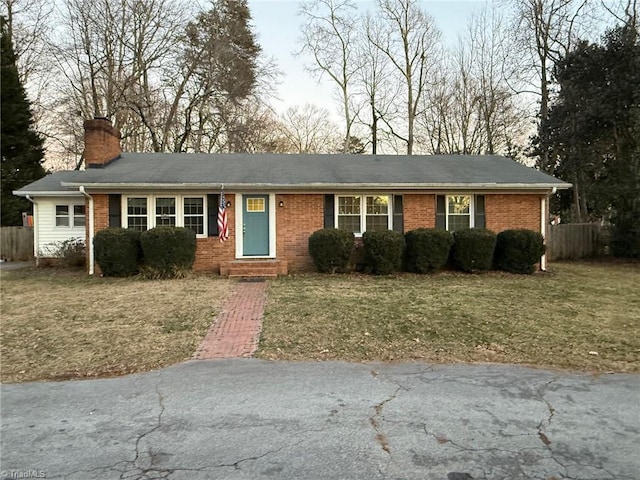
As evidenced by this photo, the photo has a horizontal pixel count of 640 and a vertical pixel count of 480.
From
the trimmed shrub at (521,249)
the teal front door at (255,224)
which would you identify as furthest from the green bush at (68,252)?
the trimmed shrub at (521,249)

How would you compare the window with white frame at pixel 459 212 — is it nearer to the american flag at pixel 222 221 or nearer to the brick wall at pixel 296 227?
the brick wall at pixel 296 227

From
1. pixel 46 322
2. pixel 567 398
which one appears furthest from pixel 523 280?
pixel 46 322

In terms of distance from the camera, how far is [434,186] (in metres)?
12.7

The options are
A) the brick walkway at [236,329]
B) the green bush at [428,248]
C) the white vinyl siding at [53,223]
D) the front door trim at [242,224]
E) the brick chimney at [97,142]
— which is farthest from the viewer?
the white vinyl siding at [53,223]

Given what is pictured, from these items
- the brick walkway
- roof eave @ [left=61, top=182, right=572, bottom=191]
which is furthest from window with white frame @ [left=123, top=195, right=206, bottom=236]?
the brick walkway

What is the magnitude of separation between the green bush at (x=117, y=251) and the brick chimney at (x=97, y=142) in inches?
136

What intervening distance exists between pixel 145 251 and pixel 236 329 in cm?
597

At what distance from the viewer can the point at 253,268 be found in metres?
11.9

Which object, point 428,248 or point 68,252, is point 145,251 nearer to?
point 68,252

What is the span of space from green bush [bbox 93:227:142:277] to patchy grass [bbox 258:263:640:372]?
163 inches

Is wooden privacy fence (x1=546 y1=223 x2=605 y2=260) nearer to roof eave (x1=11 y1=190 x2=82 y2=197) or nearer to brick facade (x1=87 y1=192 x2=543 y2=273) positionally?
brick facade (x1=87 y1=192 x2=543 y2=273)

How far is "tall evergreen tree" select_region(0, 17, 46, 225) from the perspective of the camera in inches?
977

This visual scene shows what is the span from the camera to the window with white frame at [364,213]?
13125 millimetres

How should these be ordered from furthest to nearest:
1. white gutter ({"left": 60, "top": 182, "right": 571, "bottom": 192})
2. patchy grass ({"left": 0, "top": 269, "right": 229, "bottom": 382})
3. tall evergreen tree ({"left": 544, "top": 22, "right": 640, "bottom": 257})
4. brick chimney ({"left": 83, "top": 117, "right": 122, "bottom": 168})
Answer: tall evergreen tree ({"left": 544, "top": 22, "right": 640, "bottom": 257})
brick chimney ({"left": 83, "top": 117, "right": 122, "bottom": 168})
white gutter ({"left": 60, "top": 182, "right": 571, "bottom": 192})
patchy grass ({"left": 0, "top": 269, "right": 229, "bottom": 382})
